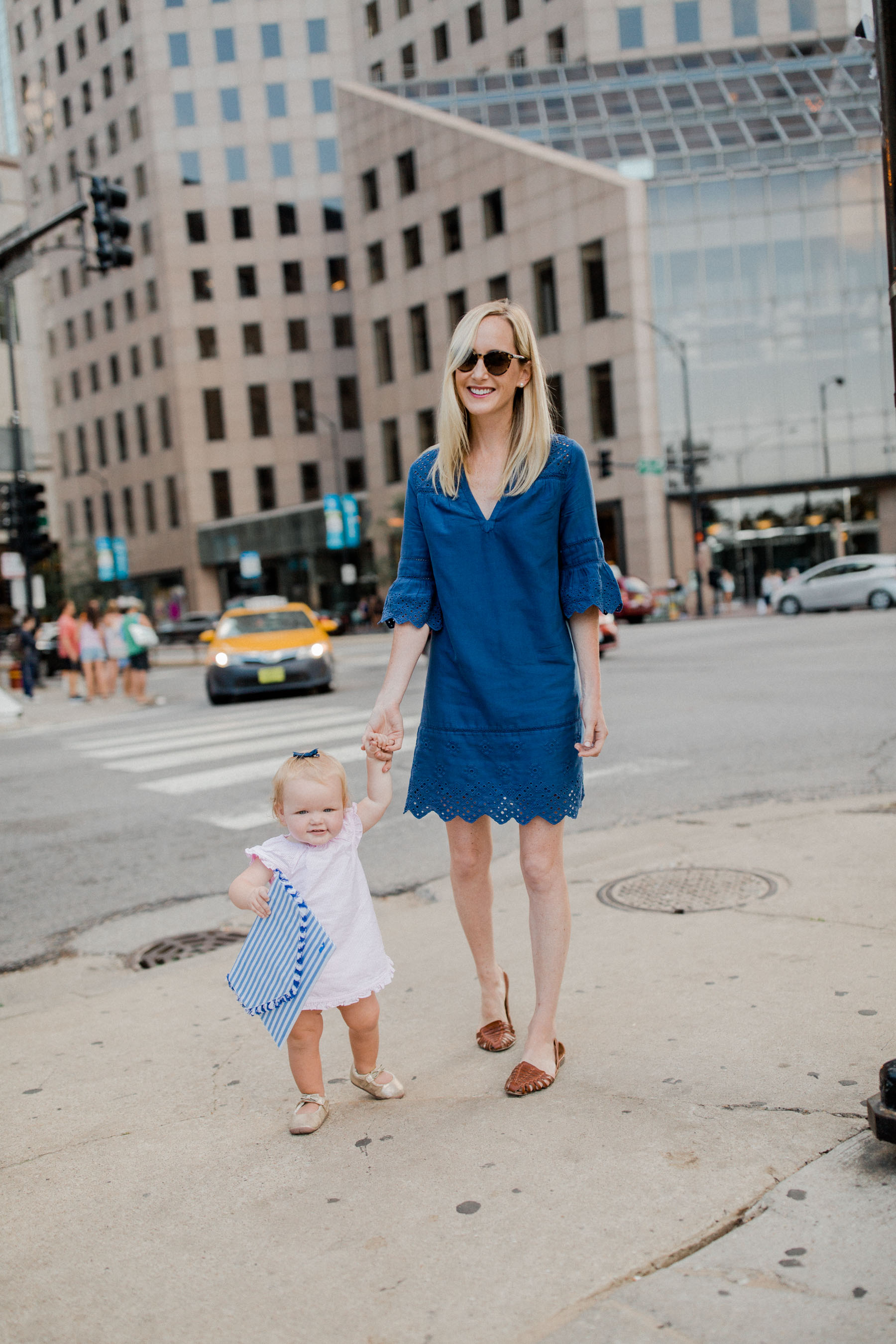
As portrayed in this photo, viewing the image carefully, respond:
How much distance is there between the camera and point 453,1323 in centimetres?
206

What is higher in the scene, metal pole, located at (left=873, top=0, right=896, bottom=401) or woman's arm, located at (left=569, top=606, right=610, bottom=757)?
metal pole, located at (left=873, top=0, right=896, bottom=401)

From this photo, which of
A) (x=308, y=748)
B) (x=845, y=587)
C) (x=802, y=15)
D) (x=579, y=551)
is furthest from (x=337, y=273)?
(x=579, y=551)

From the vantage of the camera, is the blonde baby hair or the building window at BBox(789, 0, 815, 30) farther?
the building window at BBox(789, 0, 815, 30)

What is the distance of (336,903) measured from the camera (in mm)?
2922

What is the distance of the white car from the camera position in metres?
28.9

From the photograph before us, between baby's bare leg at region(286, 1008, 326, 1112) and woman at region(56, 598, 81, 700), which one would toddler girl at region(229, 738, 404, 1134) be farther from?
woman at region(56, 598, 81, 700)

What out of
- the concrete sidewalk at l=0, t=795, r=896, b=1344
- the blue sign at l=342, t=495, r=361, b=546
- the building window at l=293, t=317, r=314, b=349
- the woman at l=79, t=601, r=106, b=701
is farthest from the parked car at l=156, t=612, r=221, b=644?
the concrete sidewalk at l=0, t=795, r=896, b=1344

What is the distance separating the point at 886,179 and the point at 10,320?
2517 cm

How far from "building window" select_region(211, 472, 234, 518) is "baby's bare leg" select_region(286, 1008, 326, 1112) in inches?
2381

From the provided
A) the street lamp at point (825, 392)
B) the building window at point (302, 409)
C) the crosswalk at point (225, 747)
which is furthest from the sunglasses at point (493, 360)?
the building window at point (302, 409)

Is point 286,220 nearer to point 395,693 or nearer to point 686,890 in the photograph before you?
point 686,890

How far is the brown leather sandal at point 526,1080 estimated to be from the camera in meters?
2.99

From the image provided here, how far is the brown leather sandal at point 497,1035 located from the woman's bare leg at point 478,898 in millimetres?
20

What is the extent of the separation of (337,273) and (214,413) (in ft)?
33.6
